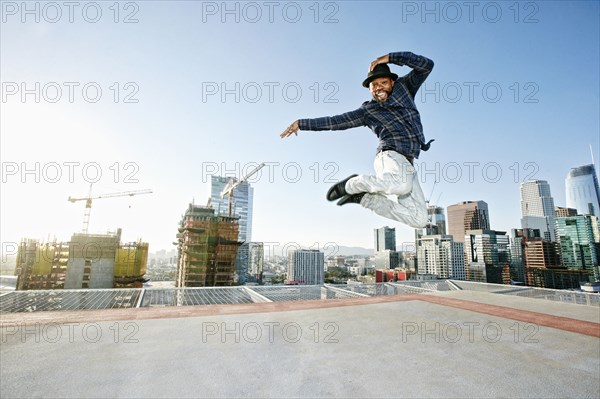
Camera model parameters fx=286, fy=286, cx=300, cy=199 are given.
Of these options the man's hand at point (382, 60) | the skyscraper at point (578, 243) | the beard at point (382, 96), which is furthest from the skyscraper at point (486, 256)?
the man's hand at point (382, 60)

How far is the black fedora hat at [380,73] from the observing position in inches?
140

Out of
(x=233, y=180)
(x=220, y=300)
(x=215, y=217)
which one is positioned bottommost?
(x=220, y=300)

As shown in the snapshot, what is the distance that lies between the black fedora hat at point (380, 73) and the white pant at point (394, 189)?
94 cm

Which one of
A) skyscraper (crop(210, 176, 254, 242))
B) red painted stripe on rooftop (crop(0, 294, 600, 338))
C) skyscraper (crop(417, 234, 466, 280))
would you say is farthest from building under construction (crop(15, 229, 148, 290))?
skyscraper (crop(417, 234, 466, 280))

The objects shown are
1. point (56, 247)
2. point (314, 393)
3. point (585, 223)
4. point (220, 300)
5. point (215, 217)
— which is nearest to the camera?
point (314, 393)

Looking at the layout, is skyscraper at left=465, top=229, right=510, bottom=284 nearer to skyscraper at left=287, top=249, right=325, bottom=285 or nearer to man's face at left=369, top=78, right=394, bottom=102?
skyscraper at left=287, top=249, right=325, bottom=285

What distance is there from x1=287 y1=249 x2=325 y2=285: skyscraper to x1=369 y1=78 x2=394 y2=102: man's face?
385 ft

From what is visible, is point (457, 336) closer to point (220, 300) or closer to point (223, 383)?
point (223, 383)

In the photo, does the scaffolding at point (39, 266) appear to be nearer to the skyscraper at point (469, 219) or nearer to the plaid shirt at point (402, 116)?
the plaid shirt at point (402, 116)

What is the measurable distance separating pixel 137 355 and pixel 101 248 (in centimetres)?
6439

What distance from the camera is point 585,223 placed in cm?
12375

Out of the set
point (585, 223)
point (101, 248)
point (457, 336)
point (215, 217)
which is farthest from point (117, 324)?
point (585, 223)

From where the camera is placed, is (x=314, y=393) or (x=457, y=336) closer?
(x=314, y=393)

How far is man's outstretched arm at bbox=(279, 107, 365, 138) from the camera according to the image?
404 cm
